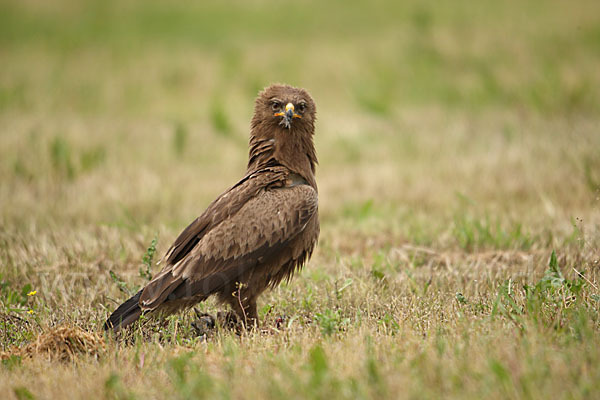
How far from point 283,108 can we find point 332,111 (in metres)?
9.08

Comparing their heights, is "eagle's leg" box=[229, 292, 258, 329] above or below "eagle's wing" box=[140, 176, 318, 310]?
below

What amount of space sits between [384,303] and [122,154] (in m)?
7.19

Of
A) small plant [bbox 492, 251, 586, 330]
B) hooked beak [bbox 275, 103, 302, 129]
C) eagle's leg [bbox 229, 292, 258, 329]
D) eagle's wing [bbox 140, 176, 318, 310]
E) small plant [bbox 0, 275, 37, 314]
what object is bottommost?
small plant [bbox 0, 275, 37, 314]

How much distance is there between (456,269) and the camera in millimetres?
5867

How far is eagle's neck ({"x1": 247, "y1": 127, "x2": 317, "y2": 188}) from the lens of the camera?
202 inches

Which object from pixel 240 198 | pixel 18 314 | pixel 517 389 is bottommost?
pixel 18 314

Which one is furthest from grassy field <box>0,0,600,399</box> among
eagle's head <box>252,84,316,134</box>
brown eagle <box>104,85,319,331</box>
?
eagle's head <box>252,84,316,134</box>

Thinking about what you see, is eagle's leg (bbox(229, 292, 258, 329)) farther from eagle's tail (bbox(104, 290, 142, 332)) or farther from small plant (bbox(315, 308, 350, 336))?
eagle's tail (bbox(104, 290, 142, 332))

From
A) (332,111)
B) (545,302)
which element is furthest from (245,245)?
(332,111)

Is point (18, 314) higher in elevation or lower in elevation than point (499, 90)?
lower

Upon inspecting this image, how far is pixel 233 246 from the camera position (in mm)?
4652

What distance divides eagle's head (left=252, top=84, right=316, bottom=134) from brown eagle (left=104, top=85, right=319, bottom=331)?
0.07 ft

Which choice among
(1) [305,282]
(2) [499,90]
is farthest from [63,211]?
(2) [499,90]

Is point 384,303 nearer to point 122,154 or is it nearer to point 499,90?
point 122,154
